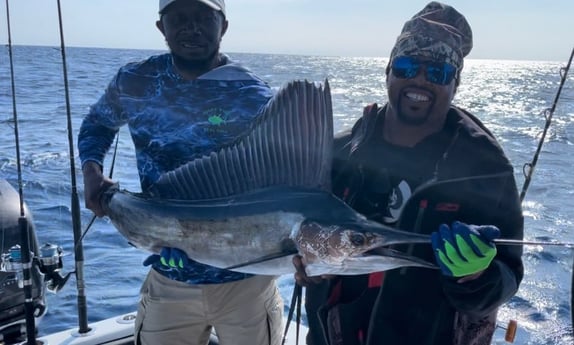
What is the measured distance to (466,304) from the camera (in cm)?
180

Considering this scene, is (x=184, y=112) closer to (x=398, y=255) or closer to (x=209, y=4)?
(x=209, y=4)

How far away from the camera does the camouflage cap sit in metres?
1.94

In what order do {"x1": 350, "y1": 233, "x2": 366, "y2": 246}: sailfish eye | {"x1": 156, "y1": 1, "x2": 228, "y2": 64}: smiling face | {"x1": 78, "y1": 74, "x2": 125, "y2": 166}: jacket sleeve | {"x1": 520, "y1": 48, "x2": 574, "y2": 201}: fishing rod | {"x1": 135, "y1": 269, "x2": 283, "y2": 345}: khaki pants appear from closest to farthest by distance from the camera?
{"x1": 350, "y1": 233, "x2": 366, "y2": 246}: sailfish eye < {"x1": 156, "y1": 1, "x2": 228, "y2": 64}: smiling face < {"x1": 135, "y1": 269, "x2": 283, "y2": 345}: khaki pants < {"x1": 78, "y1": 74, "x2": 125, "y2": 166}: jacket sleeve < {"x1": 520, "y1": 48, "x2": 574, "y2": 201}: fishing rod

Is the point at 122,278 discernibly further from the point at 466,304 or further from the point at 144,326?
the point at 466,304

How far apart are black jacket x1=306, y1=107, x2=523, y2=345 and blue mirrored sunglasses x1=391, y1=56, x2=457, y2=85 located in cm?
16

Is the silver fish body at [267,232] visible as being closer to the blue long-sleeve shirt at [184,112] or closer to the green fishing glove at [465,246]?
the green fishing glove at [465,246]

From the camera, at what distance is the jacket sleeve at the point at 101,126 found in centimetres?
271

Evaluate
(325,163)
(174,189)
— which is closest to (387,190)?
(325,163)

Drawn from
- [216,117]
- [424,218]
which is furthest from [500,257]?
[216,117]

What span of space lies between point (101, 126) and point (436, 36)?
1.61 m

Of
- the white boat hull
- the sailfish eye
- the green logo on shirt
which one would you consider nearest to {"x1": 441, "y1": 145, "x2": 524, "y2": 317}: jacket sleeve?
the sailfish eye

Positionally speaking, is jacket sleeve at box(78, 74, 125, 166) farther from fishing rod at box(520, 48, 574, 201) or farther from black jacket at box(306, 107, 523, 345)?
fishing rod at box(520, 48, 574, 201)

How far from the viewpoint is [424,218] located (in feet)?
6.30

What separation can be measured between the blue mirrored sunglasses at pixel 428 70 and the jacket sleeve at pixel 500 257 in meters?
0.33
